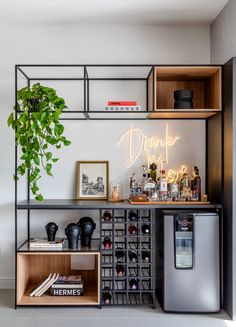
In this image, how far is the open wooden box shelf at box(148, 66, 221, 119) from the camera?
3051mm

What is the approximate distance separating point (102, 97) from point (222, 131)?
1182 millimetres

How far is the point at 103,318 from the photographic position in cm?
281

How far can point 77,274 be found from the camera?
11.2ft

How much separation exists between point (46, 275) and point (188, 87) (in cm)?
225

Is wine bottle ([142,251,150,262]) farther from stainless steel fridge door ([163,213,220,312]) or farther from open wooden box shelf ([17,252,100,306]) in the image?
open wooden box shelf ([17,252,100,306])

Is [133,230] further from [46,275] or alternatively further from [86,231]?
[46,275]

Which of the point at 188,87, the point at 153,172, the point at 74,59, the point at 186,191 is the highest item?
the point at 74,59

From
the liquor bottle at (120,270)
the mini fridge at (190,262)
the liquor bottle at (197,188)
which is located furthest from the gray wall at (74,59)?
the mini fridge at (190,262)

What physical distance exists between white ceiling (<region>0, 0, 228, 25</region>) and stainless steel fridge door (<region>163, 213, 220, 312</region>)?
1.80 meters

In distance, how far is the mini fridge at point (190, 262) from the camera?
9.49 feet

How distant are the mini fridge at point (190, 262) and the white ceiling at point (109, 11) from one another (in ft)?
5.84

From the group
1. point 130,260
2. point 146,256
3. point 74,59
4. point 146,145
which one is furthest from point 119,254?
point 74,59

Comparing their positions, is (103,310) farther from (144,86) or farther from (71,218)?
(144,86)

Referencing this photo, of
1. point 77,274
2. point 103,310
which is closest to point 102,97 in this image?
point 77,274
